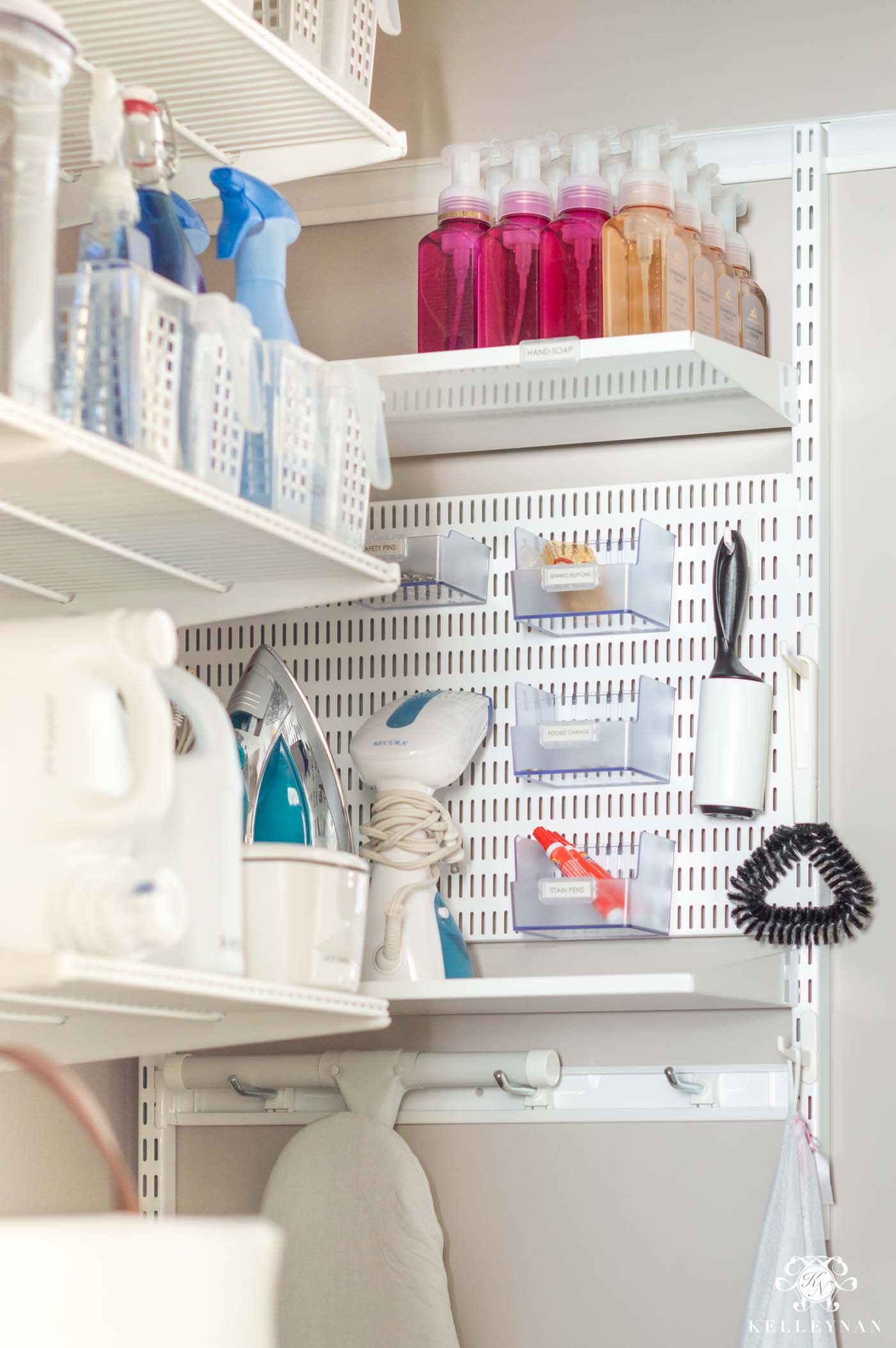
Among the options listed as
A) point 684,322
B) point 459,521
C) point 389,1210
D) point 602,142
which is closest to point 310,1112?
point 389,1210

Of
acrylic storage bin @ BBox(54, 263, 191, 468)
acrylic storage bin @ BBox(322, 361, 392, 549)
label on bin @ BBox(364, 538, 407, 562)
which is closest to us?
acrylic storage bin @ BBox(54, 263, 191, 468)

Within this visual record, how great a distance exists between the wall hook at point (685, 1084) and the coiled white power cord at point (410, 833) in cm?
32

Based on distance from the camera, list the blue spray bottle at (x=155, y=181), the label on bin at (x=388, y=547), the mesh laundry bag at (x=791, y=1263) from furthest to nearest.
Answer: the label on bin at (x=388, y=547)
the mesh laundry bag at (x=791, y=1263)
the blue spray bottle at (x=155, y=181)

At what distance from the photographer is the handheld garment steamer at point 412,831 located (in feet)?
5.45

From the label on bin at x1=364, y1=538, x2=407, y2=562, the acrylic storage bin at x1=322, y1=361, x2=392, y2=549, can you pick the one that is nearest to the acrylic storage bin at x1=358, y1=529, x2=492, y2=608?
the label on bin at x1=364, y1=538, x2=407, y2=562

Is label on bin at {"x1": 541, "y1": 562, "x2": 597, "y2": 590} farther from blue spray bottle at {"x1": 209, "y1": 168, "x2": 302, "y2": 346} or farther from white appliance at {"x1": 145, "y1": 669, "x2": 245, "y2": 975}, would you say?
white appliance at {"x1": 145, "y1": 669, "x2": 245, "y2": 975}

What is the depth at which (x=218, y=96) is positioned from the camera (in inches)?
57.9

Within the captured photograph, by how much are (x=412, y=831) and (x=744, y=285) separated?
0.70 meters

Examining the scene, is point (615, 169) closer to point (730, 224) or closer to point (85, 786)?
point (730, 224)

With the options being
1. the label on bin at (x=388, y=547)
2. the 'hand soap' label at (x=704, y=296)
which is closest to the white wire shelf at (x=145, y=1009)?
the label on bin at (x=388, y=547)

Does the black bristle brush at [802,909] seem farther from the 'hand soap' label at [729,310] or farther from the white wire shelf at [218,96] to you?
the white wire shelf at [218,96]

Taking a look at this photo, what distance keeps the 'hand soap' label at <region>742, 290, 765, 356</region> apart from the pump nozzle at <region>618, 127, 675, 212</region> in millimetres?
141

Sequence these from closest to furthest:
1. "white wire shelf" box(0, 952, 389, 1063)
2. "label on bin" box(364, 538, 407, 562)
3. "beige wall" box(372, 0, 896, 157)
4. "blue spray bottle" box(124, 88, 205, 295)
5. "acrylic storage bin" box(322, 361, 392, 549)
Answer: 1. "white wire shelf" box(0, 952, 389, 1063)
2. "blue spray bottle" box(124, 88, 205, 295)
3. "acrylic storage bin" box(322, 361, 392, 549)
4. "label on bin" box(364, 538, 407, 562)
5. "beige wall" box(372, 0, 896, 157)

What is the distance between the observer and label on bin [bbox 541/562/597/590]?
67.2 inches
